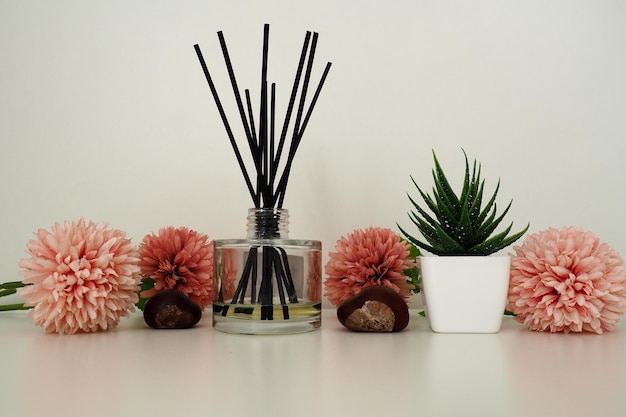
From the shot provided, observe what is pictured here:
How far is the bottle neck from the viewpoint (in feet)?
2.33

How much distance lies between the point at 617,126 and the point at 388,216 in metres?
0.39

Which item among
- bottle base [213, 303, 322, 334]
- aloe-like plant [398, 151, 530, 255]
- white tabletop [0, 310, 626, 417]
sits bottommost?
white tabletop [0, 310, 626, 417]

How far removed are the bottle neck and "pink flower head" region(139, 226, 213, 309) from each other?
120 millimetres

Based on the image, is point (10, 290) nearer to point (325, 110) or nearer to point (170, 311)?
point (170, 311)

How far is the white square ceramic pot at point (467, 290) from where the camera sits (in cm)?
68

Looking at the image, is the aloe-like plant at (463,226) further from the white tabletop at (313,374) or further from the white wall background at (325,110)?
the white wall background at (325,110)

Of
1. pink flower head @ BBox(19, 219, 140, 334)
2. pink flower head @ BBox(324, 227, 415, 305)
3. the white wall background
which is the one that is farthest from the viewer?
the white wall background

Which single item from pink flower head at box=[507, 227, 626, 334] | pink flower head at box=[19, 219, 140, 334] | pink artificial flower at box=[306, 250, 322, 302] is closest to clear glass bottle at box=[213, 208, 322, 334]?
pink artificial flower at box=[306, 250, 322, 302]

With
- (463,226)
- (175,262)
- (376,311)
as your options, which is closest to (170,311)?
(175,262)

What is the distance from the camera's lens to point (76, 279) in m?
0.66

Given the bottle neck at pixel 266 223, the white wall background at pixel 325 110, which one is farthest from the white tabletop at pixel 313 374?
the white wall background at pixel 325 110

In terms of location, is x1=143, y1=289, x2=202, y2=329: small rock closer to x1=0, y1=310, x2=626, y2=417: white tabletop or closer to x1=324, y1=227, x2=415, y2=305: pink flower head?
x1=0, y1=310, x2=626, y2=417: white tabletop

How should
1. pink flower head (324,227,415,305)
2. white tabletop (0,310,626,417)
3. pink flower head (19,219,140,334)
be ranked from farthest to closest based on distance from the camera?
pink flower head (324,227,415,305) → pink flower head (19,219,140,334) → white tabletop (0,310,626,417)

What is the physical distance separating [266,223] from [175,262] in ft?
0.52
